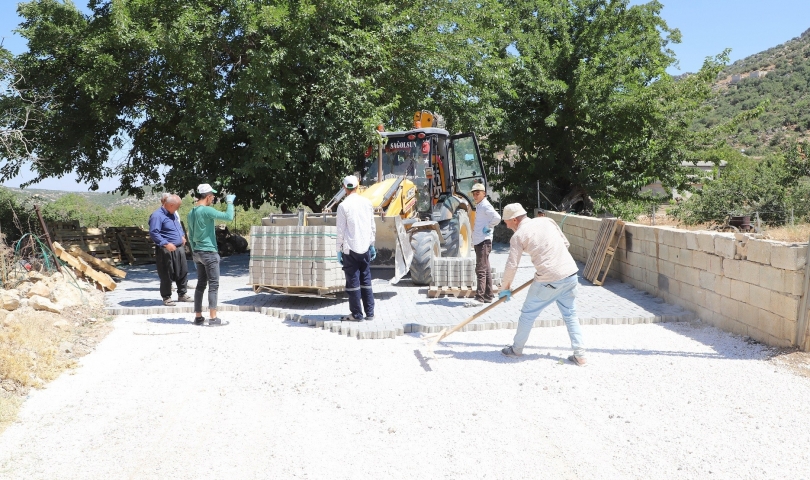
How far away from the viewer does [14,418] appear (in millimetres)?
5070

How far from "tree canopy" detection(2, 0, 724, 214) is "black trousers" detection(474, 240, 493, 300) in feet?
14.2

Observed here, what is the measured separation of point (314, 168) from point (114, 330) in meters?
6.61

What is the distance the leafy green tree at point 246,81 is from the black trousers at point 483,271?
439 centimetres

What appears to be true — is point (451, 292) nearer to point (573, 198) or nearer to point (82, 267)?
point (82, 267)

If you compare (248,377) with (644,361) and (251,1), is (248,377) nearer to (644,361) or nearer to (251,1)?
(644,361)

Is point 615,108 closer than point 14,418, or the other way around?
point 14,418

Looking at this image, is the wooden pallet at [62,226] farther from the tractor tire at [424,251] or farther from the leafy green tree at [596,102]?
the leafy green tree at [596,102]

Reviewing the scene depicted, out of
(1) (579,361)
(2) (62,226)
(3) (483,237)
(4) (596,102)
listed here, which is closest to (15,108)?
(2) (62,226)

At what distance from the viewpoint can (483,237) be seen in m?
8.93

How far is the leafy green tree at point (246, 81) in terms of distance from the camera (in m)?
12.5

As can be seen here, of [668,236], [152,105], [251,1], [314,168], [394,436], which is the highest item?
[251,1]

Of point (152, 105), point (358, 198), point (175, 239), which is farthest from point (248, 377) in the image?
point (152, 105)

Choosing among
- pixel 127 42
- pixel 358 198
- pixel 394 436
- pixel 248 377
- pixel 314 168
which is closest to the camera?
pixel 394 436

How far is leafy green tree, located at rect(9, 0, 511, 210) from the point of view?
40.9 ft
